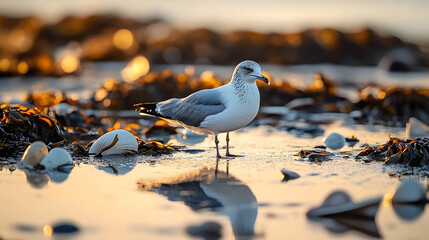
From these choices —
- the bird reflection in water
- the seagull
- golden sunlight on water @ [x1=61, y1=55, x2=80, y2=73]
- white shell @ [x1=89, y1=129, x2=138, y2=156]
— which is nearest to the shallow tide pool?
the bird reflection in water

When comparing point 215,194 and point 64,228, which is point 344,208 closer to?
point 215,194

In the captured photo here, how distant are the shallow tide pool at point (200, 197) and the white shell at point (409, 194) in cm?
7

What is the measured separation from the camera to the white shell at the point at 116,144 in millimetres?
5270

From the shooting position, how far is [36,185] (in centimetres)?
410

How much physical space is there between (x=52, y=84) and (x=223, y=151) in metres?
8.73

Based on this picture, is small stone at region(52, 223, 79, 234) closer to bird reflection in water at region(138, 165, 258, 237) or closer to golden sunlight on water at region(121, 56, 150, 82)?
bird reflection in water at region(138, 165, 258, 237)

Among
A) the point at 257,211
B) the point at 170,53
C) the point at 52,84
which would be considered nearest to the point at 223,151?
the point at 257,211

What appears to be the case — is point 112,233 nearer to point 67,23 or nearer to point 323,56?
point 323,56

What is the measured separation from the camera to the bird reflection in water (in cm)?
346

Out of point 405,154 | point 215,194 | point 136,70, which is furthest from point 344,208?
point 136,70

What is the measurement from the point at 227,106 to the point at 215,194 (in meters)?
1.56

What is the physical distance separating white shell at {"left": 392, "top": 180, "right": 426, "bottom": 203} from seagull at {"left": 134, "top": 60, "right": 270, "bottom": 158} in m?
2.02

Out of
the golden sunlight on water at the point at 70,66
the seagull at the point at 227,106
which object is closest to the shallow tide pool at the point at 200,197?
the seagull at the point at 227,106

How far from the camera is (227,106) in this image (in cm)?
539
